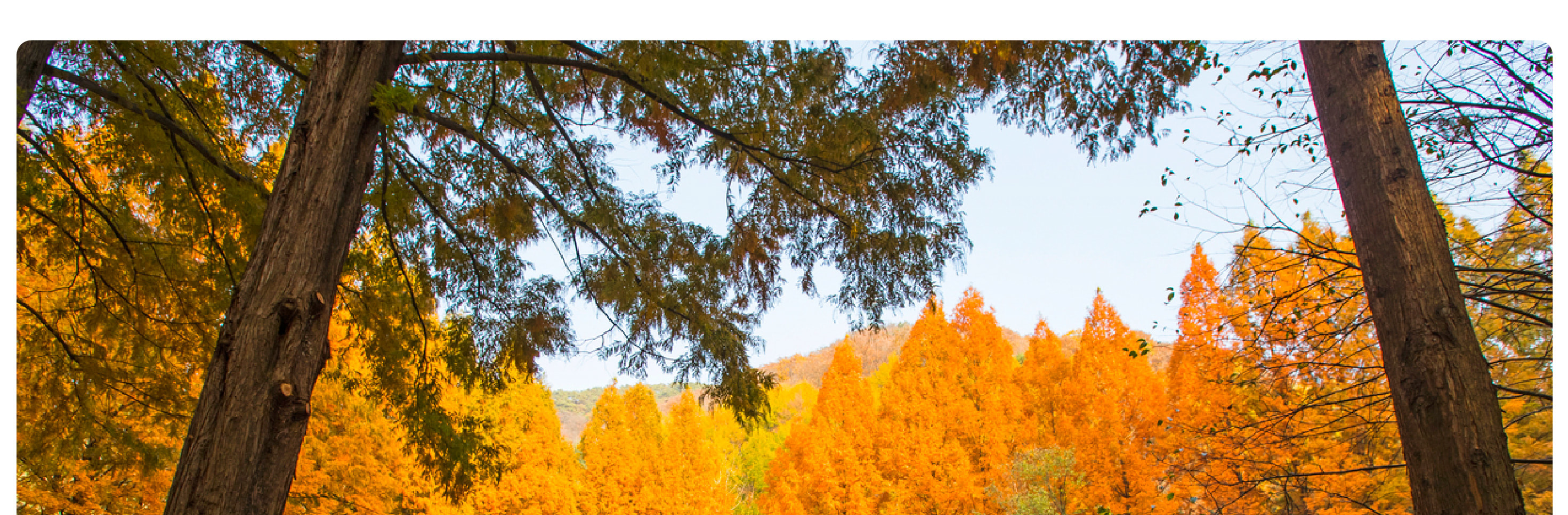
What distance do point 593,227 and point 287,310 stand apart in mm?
2132

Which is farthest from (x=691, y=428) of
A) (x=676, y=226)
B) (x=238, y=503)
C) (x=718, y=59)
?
(x=238, y=503)

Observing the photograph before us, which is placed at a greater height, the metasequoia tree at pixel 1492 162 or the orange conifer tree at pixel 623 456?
the metasequoia tree at pixel 1492 162

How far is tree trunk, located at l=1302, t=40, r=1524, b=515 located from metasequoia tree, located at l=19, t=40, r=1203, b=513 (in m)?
0.89

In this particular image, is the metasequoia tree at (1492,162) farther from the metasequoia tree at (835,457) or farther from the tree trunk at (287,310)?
the metasequoia tree at (835,457)

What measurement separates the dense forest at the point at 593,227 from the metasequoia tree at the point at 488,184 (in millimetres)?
19

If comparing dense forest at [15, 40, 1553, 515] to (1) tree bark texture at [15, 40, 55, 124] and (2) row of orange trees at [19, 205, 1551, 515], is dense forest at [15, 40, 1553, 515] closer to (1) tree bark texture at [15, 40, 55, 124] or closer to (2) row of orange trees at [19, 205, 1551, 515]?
(1) tree bark texture at [15, 40, 55, 124]

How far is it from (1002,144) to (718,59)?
1.63m

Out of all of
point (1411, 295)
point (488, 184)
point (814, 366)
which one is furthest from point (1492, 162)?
point (814, 366)

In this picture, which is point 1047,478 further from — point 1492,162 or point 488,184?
point 488,184

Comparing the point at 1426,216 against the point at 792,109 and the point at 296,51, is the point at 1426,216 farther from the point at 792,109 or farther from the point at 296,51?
the point at 296,51

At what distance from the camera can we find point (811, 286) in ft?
14.5

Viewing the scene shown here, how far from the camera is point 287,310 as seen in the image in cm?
227

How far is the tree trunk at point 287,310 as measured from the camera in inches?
82.7

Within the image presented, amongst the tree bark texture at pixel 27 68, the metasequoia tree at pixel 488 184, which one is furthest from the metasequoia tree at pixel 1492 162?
the tree bark texture at pixel 27 68
